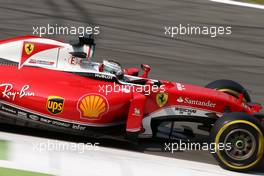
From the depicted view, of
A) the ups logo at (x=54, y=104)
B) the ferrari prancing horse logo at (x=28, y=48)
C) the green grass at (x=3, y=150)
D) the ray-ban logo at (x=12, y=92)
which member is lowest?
the green grass at (x=3, y=150)

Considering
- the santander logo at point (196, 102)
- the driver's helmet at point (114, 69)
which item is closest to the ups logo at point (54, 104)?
the driver's helmet at point (114, 69)

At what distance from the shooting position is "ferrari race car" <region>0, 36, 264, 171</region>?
23.6 ft

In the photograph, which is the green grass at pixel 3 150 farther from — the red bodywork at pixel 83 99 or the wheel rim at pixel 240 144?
the wheel rim at pixel 240 144

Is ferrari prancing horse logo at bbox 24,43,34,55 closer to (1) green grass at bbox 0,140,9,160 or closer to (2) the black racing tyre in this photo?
(1) green grass at bbox 0,140,9,160

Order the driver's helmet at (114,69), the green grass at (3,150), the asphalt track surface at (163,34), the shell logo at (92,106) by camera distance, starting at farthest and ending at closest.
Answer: the asphalt track surface at (163,34) < the driver's helmet at (114,69) < the shell logo at (92,106) < the green grass at (3,150)

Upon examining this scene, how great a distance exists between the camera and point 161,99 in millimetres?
7535

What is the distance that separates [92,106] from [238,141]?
1.90 meters

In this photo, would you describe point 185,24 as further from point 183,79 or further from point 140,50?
point 183,79

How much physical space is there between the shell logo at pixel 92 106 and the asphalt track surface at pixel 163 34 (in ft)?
10.6

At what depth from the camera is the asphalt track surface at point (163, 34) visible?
36.0 ft

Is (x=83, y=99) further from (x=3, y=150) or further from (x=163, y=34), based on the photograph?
(x=163, y=34)

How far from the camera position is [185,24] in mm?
13172

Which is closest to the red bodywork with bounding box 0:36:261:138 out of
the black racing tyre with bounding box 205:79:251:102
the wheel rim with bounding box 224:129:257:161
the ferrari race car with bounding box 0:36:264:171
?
the ferrari race car with bounding box 0:36:264:171

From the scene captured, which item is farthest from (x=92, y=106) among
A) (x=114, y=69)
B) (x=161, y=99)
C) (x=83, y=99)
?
(x=161, y=99)
